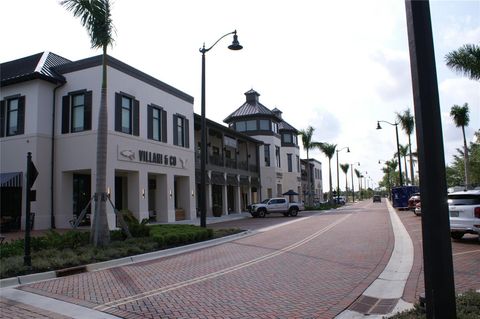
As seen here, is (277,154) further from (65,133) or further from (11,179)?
(11,179)

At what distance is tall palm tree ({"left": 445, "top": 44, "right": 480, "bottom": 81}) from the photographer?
858 inches

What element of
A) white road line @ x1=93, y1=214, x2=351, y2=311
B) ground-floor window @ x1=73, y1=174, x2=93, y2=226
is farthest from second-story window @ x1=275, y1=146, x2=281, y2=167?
white road line @ x1=93, y1=214, x2=351, y2=311

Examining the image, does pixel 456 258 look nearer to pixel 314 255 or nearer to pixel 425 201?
pixel 314 255

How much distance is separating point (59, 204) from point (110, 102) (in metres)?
6.23

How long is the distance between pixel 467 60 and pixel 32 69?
23.8 metres

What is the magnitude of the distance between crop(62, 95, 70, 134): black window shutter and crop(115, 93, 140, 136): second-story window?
2661 millimetres

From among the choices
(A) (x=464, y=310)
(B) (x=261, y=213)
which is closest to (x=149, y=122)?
(B) (x=261, y=213)

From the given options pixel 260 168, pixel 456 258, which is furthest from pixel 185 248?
pixel 260 168

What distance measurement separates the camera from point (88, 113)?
77.3 ft

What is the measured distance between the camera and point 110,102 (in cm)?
2388

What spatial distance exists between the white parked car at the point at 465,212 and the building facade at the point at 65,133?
1666 centimetres

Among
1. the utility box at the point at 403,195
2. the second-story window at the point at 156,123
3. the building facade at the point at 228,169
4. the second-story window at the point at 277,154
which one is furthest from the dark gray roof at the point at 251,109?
the second-story window at the point at 156,123

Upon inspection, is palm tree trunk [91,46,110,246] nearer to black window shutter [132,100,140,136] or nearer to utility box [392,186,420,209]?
black window shutter [132,100,140,136]

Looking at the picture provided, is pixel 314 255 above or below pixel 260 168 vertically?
below
